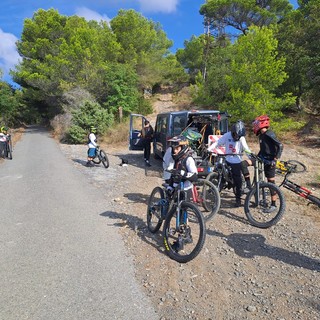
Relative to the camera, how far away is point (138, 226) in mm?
5008

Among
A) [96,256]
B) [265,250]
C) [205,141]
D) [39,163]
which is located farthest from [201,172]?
[39,163]

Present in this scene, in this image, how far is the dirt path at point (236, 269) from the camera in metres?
2.87

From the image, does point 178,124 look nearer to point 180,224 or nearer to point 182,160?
point 182,160

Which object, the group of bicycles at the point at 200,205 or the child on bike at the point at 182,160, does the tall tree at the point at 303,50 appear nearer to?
the group of bicycles at the point at 200,205

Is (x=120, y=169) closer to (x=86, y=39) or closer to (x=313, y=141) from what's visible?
(x=313, y=141)

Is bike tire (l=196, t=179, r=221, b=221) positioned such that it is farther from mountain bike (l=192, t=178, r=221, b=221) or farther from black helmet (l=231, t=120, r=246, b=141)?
black helmet (l=231, t=120, r=246, b=141)

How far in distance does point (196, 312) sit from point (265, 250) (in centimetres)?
173

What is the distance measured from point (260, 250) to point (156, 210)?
1707 mm

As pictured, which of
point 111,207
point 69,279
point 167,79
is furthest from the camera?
point 167,79

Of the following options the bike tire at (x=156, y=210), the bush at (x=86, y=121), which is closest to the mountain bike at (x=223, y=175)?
the bike tire at (x=156, y=210)

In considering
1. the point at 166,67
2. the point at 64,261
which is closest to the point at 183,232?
the point at 64,261

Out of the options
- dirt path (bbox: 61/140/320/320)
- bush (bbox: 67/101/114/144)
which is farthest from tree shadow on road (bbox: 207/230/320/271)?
bush (bbox: 67/101/114/144)

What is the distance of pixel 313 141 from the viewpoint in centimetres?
1448

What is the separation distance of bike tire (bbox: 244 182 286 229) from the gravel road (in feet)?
7.62
